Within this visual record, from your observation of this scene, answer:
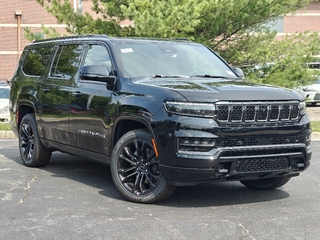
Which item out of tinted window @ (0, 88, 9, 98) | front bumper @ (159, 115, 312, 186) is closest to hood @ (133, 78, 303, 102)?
front bumper @ (159, 115, 312, 186)

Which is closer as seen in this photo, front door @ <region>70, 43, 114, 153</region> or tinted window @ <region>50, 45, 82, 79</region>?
front door @ <region>70, 43, 114, 153</region>

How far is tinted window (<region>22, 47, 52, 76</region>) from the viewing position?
8.91m

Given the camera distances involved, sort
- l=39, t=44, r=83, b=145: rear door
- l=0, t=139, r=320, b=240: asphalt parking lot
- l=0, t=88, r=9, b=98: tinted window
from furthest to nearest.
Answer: l=0, t=88, r=9, b=98: tinted window < l=39, t=44, r=83, b=145: rear door < l=0, t=139, r=320, b=240: asphalt parking lot

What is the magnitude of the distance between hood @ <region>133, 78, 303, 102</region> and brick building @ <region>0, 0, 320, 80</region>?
124 ft

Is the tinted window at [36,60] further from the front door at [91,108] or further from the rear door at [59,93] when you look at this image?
the front door at [91,108]

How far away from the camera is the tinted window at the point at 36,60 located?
29.2ft

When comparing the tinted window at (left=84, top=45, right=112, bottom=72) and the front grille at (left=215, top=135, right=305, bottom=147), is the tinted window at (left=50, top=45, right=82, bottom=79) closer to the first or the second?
the tinted window at (left=84, top=45, right=112, bottom=72)

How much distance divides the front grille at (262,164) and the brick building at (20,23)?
38.2m

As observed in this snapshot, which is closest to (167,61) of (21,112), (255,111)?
(255,111)

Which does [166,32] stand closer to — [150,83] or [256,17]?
[256,17]

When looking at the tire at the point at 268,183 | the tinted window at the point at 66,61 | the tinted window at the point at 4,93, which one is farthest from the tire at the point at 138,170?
the tinted window at the point at 4,93

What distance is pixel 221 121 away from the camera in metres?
6.08

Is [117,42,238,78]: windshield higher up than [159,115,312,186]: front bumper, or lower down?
higher up

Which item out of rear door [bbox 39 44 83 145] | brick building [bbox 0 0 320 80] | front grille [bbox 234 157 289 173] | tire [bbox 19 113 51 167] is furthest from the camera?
brick building [bbox 0 0 320 80]
